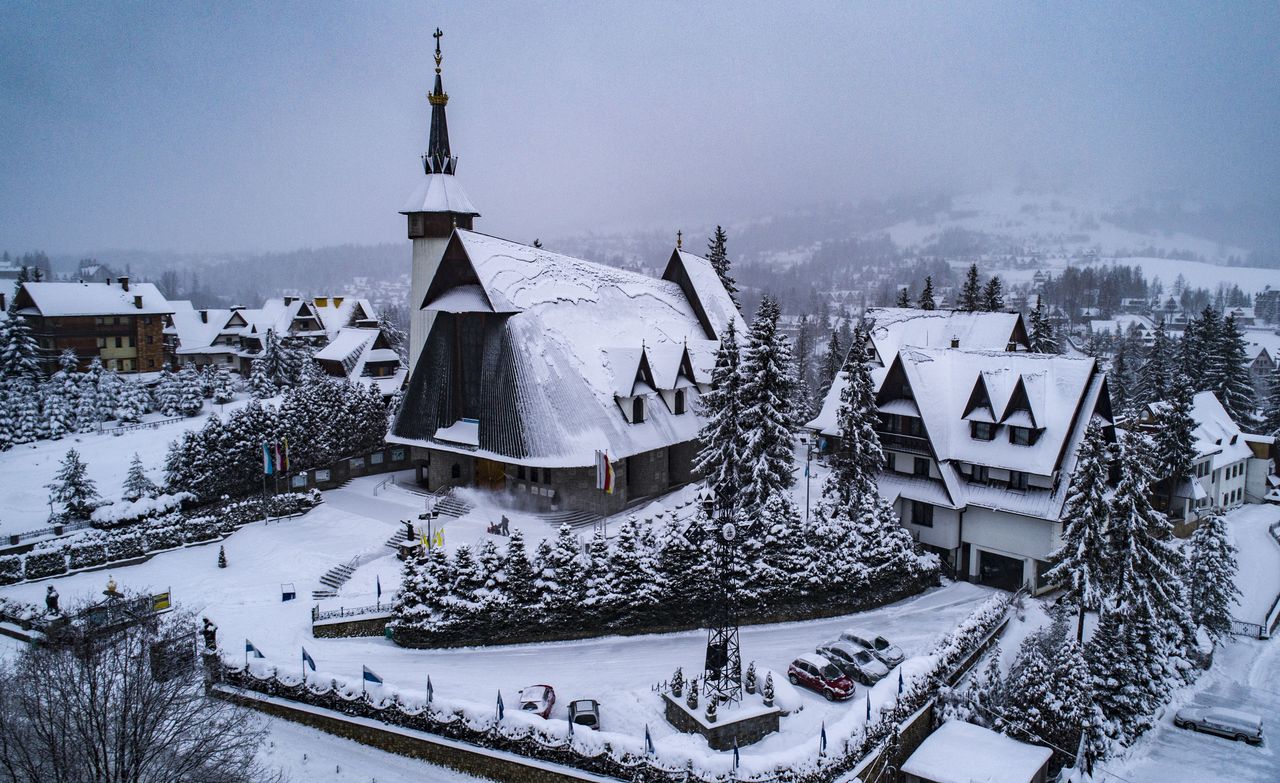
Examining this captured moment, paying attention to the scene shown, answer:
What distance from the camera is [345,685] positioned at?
22.6 metres

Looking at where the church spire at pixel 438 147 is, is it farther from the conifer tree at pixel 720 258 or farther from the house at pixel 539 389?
the conifer tree at pixel 720 258

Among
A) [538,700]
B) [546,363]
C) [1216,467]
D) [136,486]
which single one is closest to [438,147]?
[546,363]

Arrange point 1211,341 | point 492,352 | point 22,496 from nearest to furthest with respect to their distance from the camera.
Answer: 1. point 492,352
2. point 22,496
3. point 1211,341

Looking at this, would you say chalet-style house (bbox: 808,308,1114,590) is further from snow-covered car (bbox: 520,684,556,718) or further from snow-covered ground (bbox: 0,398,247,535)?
snow-covered ground (bbox: 0,398,247,535)

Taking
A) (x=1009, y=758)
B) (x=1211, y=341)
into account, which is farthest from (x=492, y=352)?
(x=1211, y=341)

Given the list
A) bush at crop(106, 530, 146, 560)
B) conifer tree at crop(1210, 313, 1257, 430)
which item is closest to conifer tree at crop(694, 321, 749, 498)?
bush at crop(106, 530, 146, 560)

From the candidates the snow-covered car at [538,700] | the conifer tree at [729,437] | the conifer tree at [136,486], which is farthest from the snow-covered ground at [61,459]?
the conifer tree at [729,437]

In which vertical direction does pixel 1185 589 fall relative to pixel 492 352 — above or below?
below

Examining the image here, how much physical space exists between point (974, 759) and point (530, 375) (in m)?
24.0

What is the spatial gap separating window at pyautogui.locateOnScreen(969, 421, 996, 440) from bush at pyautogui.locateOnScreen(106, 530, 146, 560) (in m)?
38.5

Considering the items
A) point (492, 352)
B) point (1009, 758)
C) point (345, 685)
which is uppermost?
point (492, 352)

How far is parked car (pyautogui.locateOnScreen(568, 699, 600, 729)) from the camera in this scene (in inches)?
834

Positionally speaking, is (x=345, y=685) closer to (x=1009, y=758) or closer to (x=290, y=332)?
(x=1009, y=758)

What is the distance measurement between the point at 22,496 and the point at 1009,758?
1880 inches
